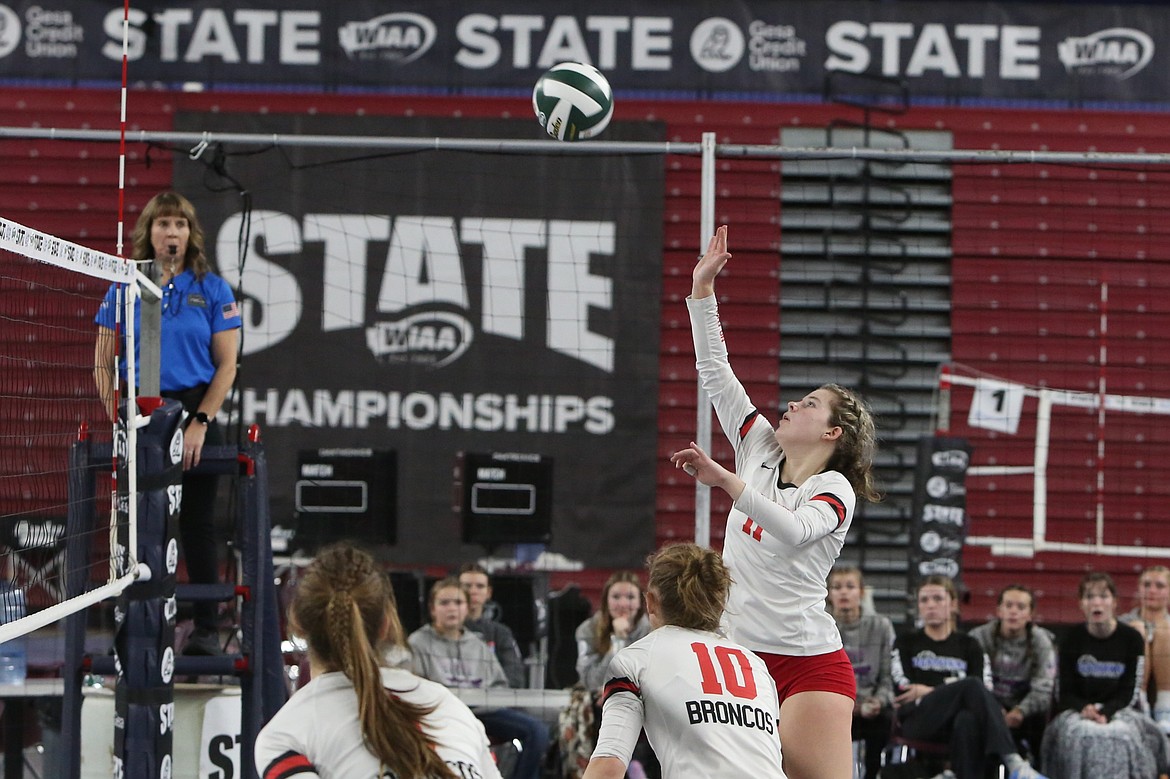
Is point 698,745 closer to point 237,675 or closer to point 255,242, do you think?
point 237,675

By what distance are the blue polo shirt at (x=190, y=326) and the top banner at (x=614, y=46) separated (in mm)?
6073

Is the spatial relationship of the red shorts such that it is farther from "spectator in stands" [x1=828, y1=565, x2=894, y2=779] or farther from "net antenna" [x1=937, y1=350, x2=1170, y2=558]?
"net antenna" [x1=937, y1=350, x2=1170, y2=558]

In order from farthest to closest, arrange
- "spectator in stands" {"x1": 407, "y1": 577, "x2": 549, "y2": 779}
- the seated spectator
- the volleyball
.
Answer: "spectator in stands" {"x1": 407, "y1": 577, "x2": 549, "y2": 779} → the seated spectator → the volleyball

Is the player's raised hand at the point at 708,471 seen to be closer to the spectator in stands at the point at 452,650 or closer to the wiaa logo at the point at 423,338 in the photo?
the spectator in stands at the point at 452,650

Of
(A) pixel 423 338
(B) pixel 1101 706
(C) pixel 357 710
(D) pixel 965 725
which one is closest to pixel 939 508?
(B) pixel 1101 706

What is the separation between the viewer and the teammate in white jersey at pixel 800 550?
431 cm

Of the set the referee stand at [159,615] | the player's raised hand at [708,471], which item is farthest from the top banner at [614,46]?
the player's raised hand at [708,471]

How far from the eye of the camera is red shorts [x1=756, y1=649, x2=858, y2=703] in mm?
4430

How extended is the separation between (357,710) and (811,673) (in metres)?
2.02

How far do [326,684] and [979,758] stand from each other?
17.5 feet

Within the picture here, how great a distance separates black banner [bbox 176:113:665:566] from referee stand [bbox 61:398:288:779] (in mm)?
5204

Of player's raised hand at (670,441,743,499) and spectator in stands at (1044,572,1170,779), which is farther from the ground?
player's raised hand at (670,441,743,499)

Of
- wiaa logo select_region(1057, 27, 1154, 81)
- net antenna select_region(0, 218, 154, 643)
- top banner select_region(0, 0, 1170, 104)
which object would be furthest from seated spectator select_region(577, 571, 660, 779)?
wiaa logo select_region(1057, 27, 1154, 81)

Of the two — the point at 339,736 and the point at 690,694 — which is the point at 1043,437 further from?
the point at 339,736
